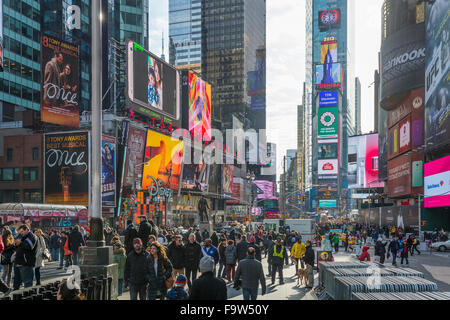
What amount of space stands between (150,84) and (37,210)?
1195 inches

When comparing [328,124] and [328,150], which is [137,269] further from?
[328,150]

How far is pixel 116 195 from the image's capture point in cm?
5884

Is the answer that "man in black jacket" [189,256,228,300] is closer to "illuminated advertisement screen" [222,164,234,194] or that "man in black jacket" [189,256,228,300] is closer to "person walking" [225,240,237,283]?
"person walking" [225,240,237,283]

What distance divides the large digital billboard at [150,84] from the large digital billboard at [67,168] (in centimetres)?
931

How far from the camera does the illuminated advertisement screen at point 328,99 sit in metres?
165

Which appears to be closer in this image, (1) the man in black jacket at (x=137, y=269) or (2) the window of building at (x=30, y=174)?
(1) the man in black jacket at (x=137, y=269)

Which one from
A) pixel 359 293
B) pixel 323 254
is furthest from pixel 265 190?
pixel 359 293

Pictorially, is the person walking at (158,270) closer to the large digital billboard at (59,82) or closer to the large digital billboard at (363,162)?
the large digital billboard at (59,82)

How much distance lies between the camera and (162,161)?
6975 centimetres

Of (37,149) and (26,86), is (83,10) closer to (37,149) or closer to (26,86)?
(26,86)

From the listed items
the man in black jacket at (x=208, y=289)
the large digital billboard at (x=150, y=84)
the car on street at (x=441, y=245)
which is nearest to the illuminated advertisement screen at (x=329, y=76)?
the large digital billboard at (x=150, y=84)

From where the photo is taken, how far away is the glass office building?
233 feet

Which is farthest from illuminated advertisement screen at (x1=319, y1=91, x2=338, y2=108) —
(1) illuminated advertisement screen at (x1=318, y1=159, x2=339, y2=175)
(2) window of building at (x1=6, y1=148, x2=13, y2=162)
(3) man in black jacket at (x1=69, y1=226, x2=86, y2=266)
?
(3) man in black jacket at (x1=69, y1=226, x2=86, y2=266)
